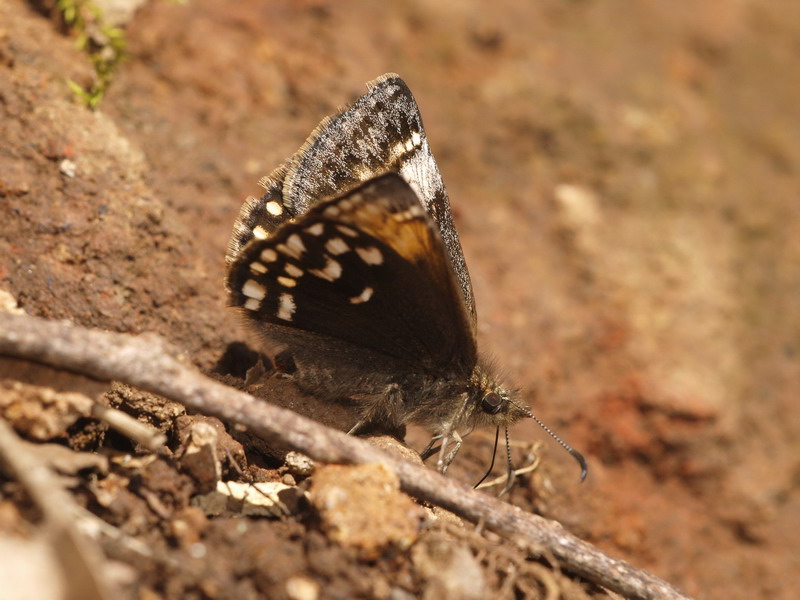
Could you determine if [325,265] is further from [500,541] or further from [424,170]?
Result: [500,541]

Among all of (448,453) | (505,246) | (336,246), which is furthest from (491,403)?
(505,246)

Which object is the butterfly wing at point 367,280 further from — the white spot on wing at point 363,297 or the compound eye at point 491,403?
the compound eye at point 491,403

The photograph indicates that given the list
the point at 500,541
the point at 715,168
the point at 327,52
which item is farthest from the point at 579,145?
the point at 500,541

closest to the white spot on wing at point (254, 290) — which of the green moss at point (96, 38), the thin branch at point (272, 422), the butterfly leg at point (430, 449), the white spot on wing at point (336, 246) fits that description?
the white spot on wing at point (336, 246)

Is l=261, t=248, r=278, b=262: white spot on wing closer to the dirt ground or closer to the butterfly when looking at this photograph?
the butterfly

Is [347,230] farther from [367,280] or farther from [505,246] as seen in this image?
[505,246]

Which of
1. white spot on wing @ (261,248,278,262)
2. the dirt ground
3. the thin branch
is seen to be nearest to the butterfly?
white spot on wing @ (261,248,278,262)
